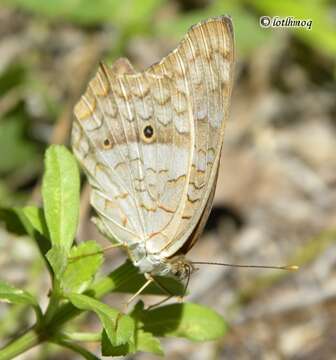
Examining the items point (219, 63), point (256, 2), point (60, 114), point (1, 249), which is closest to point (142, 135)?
point (219, 63)

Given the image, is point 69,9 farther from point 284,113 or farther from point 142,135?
point 142,135

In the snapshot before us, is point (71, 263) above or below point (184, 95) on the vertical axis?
below

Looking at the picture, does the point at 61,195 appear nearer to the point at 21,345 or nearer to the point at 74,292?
the point at 74,292

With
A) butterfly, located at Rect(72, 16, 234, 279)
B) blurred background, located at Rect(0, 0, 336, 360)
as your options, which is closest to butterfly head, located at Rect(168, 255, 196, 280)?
butterfly, located at Rect(72, 16, 234, 279)

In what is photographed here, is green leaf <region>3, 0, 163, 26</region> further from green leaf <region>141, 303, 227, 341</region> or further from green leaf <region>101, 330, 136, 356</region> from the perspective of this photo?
green leaf <region>101, 330, 136, 356</region>

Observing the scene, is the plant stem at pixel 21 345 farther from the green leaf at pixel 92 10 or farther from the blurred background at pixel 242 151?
the green leaf at pixel 92 10

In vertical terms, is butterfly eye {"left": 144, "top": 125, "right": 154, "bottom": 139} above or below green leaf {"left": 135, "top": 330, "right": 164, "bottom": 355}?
above

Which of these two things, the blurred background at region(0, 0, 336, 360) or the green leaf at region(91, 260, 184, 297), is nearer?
the green leaf at region(91, 260, 184, 297)

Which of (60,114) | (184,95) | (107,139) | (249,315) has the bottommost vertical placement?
(249,315)
